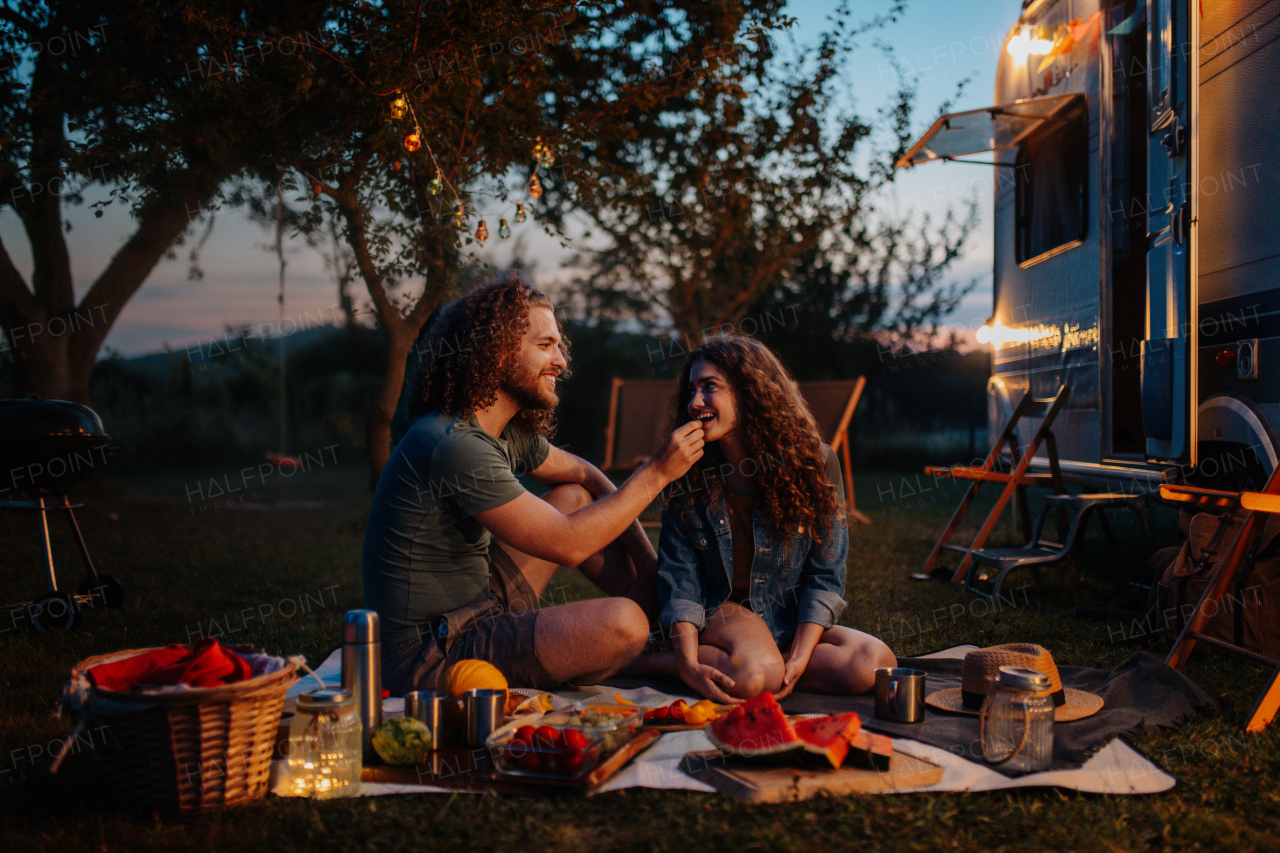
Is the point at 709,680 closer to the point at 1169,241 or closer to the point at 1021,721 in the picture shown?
the point at 1021,721

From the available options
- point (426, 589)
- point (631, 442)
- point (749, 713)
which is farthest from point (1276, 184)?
point (631, 442)

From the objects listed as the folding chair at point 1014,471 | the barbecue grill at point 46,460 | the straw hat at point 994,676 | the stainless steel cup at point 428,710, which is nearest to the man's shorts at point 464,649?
the stainless steel cup at point 428,710

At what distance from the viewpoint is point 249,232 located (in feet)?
34.5

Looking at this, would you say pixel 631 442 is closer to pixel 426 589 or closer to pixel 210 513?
pixel 210 513

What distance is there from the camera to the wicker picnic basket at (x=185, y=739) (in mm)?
1973

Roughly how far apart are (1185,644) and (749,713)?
192cm

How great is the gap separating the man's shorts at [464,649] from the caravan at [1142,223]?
281 cm

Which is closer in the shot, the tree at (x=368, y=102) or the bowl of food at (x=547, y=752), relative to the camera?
the bowl of food at (x=547, y=752)

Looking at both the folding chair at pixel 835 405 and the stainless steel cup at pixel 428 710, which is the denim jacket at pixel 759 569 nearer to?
the stainless steel cup at pixel 428 710

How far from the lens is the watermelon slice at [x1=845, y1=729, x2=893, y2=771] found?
231cm

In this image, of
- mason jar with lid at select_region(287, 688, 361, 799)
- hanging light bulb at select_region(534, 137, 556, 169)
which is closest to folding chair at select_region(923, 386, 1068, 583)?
hanging light bulb at select_region(534, 137, 556, 169)

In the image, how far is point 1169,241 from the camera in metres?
Answer: 3.71

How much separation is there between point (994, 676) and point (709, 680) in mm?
855

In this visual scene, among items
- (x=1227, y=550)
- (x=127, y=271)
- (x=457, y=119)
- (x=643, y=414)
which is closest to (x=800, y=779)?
(x=1227, y=550)
